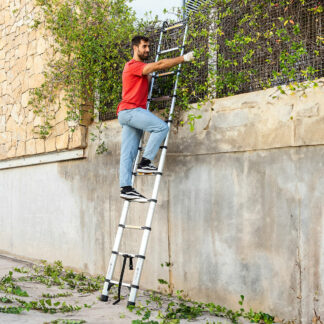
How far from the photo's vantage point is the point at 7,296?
4941 mm

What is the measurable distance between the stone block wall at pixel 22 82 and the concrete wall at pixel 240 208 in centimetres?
127

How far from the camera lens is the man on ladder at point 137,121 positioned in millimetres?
4801

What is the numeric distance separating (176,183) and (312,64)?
72.3 inches

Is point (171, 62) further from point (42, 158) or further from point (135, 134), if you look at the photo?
point (42, 158)

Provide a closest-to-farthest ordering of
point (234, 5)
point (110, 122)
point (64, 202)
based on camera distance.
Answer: point (234, 5) → point (110, 122) → point (64, 202)

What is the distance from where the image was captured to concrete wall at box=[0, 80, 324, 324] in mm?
4035

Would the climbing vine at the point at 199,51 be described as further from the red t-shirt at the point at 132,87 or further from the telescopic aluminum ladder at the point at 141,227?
the red t-shirt at the point at 132,87

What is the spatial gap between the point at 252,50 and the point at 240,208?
1516 millimetres

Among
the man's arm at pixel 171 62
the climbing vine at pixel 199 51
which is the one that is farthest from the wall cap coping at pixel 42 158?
the man's arm at pixel 171 62

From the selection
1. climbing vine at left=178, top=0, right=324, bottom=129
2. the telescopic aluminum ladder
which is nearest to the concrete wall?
climbing vine at left=178, top=0, right=324, bottom=129

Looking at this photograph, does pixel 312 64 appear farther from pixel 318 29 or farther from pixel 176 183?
pixel 176 183

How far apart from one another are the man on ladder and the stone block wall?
1.82m

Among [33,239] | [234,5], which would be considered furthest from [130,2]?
[33,239]

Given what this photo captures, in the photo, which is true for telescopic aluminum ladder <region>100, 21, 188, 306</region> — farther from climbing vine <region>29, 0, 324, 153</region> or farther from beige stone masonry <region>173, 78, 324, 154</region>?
beige stone masonry <region>173, 78, 324, 154</region>
